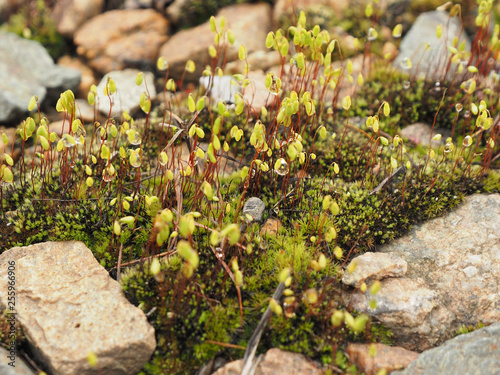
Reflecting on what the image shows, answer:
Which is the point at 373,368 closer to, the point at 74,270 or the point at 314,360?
the point at 314,360

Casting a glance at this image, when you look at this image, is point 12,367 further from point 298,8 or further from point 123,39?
point 298,8

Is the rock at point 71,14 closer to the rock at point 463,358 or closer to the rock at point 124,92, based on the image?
the rock at point 124,92

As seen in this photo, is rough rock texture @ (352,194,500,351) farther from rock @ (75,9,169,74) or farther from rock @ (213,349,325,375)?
rock @ (75,9,169,74)

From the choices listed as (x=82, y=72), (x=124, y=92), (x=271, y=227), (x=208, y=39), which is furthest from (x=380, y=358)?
(x=82, y=72)

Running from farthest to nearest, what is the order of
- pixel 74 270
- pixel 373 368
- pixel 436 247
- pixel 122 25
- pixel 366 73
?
pixel 122 25 → pixel 366 73 → pixel 436 247 → pixel 74 270 → pixel 373 368

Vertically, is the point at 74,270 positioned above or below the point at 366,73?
below

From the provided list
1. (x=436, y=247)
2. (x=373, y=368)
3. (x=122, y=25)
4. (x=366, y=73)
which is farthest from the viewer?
(x=122, y=25)

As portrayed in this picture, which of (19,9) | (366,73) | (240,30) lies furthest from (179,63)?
(19,9)

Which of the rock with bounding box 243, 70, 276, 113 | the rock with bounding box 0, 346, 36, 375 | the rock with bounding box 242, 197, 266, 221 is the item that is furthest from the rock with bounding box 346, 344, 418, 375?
the rock with bounding box 243, 70, 276, 113

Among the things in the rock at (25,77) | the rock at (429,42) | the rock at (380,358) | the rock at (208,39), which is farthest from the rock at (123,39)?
the rock at (380,358)
